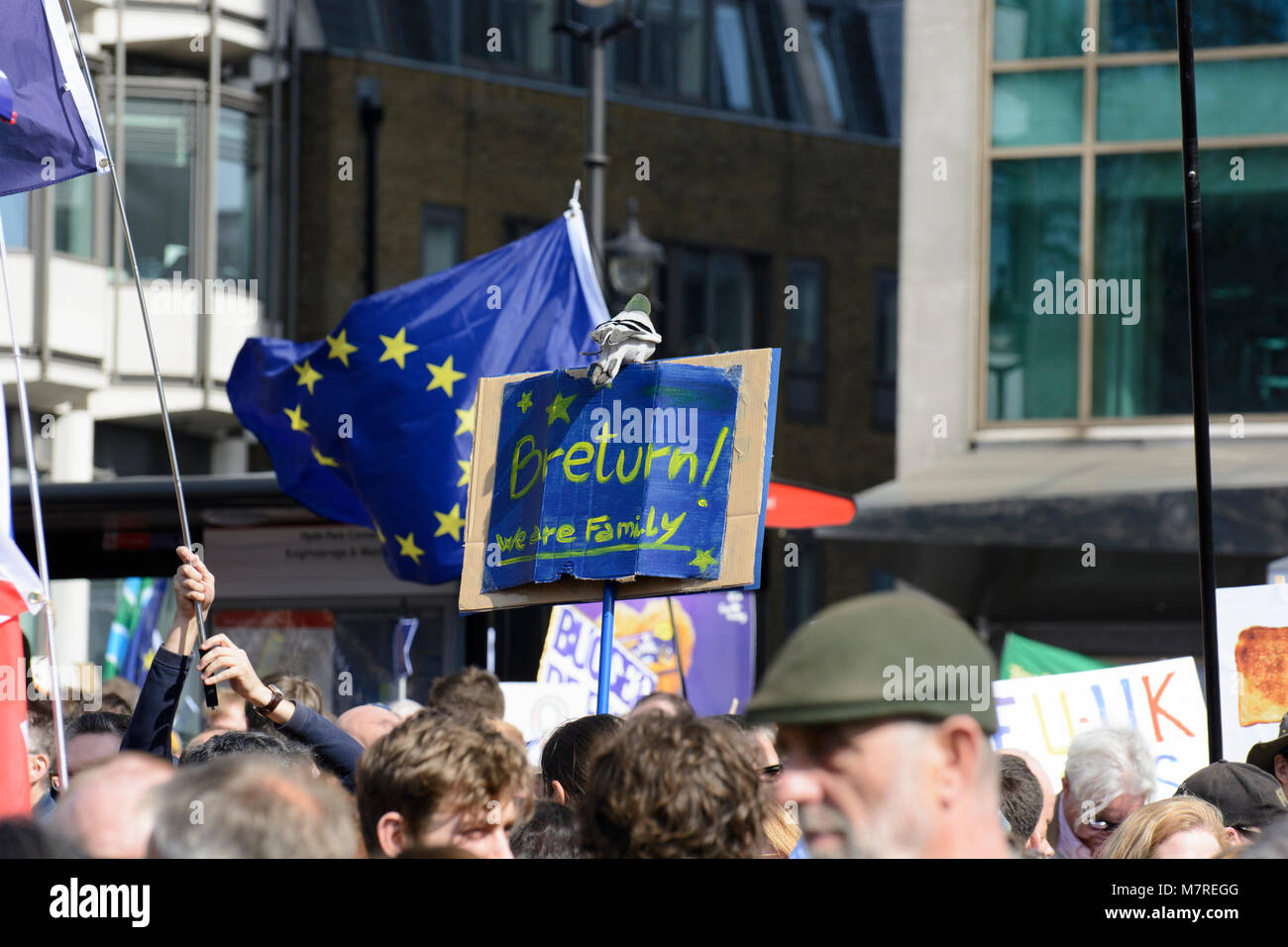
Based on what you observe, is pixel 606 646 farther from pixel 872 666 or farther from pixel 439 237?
pixel 439 237

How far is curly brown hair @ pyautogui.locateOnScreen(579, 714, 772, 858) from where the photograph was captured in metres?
3.14

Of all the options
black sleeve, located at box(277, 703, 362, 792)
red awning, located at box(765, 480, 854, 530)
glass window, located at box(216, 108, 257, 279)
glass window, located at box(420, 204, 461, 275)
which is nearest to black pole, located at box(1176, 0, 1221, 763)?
black sleeve, located at box(277, 703, 362, 792)

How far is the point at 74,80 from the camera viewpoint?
6.25m

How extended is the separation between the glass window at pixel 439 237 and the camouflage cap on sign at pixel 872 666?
71.3ft

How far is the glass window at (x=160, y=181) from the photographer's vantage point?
71.6 ft

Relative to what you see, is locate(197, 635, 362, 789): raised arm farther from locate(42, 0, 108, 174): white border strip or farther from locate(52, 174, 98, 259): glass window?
locate(52, 174, 98, 259): glass window

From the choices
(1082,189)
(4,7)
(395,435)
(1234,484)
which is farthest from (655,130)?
(4,7)

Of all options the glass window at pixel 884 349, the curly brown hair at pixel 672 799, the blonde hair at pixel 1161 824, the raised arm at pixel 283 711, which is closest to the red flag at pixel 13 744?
the raised arm at pixel 283 711

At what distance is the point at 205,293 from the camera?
72.4ft

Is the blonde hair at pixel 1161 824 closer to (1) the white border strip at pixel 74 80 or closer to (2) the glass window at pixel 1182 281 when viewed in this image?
(1) the white border strip at pixel 74 80

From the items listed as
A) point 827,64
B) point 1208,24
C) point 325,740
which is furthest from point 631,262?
point 827,64

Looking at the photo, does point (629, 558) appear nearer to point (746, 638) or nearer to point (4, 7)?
point (4, 7)
